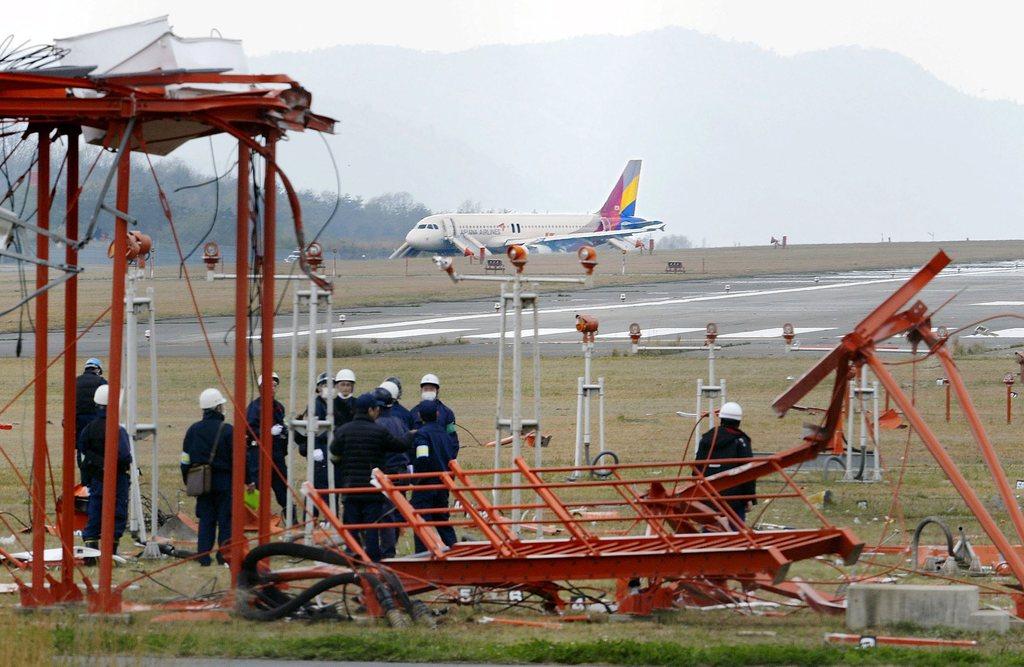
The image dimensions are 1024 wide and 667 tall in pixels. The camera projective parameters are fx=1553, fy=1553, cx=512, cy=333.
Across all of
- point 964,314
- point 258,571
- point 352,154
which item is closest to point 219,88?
point 258,571

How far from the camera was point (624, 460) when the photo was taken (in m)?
22.1

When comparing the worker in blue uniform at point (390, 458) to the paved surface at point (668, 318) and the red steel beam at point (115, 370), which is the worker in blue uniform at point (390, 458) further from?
the paved surface at point (668, 318)

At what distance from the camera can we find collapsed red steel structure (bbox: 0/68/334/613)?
35.5 ft

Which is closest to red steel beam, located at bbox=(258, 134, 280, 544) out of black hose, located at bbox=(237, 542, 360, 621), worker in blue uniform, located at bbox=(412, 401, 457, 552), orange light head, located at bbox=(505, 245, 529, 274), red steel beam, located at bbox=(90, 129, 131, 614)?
black hose, located at bbox=(237, 542, 360, 621)

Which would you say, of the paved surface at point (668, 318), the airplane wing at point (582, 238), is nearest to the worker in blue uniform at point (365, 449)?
the paved surface at point (668, 318)

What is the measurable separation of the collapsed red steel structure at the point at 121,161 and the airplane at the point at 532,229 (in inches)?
3044

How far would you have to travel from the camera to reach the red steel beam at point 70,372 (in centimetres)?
1171

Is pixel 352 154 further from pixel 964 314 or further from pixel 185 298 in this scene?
pixel 964 314

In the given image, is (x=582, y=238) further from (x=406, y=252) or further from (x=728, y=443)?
(x=728, y=443)

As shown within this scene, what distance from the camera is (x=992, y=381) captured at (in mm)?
32406

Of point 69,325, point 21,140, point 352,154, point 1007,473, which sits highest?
point 352,154

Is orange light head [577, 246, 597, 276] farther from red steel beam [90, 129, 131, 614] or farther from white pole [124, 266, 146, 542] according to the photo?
red steel beam [90, 129, 131, 614]

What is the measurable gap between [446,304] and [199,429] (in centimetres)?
4665

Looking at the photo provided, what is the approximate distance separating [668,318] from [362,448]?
1477 inches
